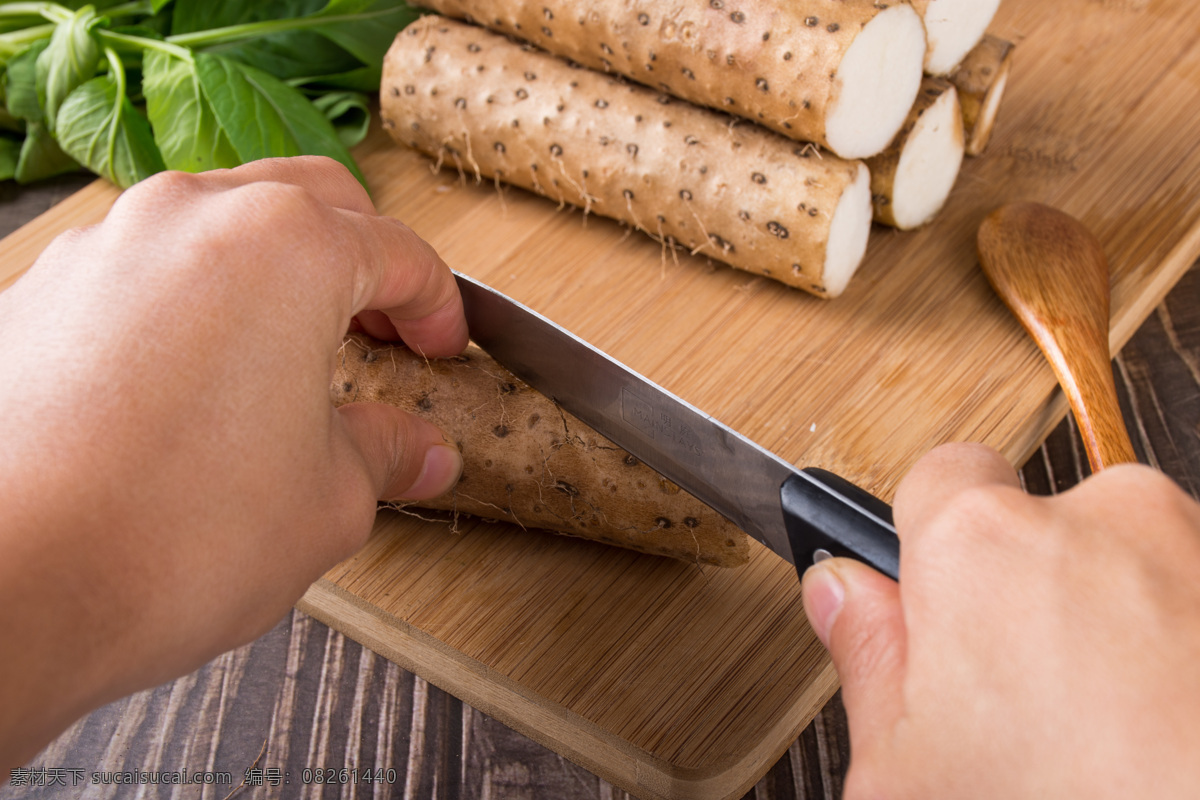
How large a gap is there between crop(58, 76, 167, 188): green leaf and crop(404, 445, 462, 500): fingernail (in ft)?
3.23

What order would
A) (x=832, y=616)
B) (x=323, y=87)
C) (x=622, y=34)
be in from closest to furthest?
(x=832, y=616) → (x=622, y=34) → (x=323, y=87)

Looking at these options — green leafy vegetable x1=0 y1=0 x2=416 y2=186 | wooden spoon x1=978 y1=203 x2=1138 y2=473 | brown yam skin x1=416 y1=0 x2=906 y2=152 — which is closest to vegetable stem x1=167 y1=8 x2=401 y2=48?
green leafy vegetable x1=0 y1=0 x2=416 y2=186

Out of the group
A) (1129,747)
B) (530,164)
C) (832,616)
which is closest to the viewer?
(1129,747)

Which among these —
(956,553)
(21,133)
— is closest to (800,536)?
(956,553)

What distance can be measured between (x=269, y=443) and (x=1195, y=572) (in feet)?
2.28

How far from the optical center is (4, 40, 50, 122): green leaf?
179cm

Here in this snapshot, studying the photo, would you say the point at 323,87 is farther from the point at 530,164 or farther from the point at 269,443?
the point at 269,443

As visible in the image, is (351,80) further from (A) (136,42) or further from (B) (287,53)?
(A) (136,42)

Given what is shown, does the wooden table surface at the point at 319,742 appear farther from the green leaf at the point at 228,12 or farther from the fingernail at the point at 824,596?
the green leaf at the point at 228,12

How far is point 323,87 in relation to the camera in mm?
1946

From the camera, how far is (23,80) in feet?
5.89

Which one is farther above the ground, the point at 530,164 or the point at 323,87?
the point at 530,164

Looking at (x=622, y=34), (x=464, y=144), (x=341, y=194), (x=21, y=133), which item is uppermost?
(x=622, y=34)

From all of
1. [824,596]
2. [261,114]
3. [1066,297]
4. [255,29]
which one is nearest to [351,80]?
[255,29]
